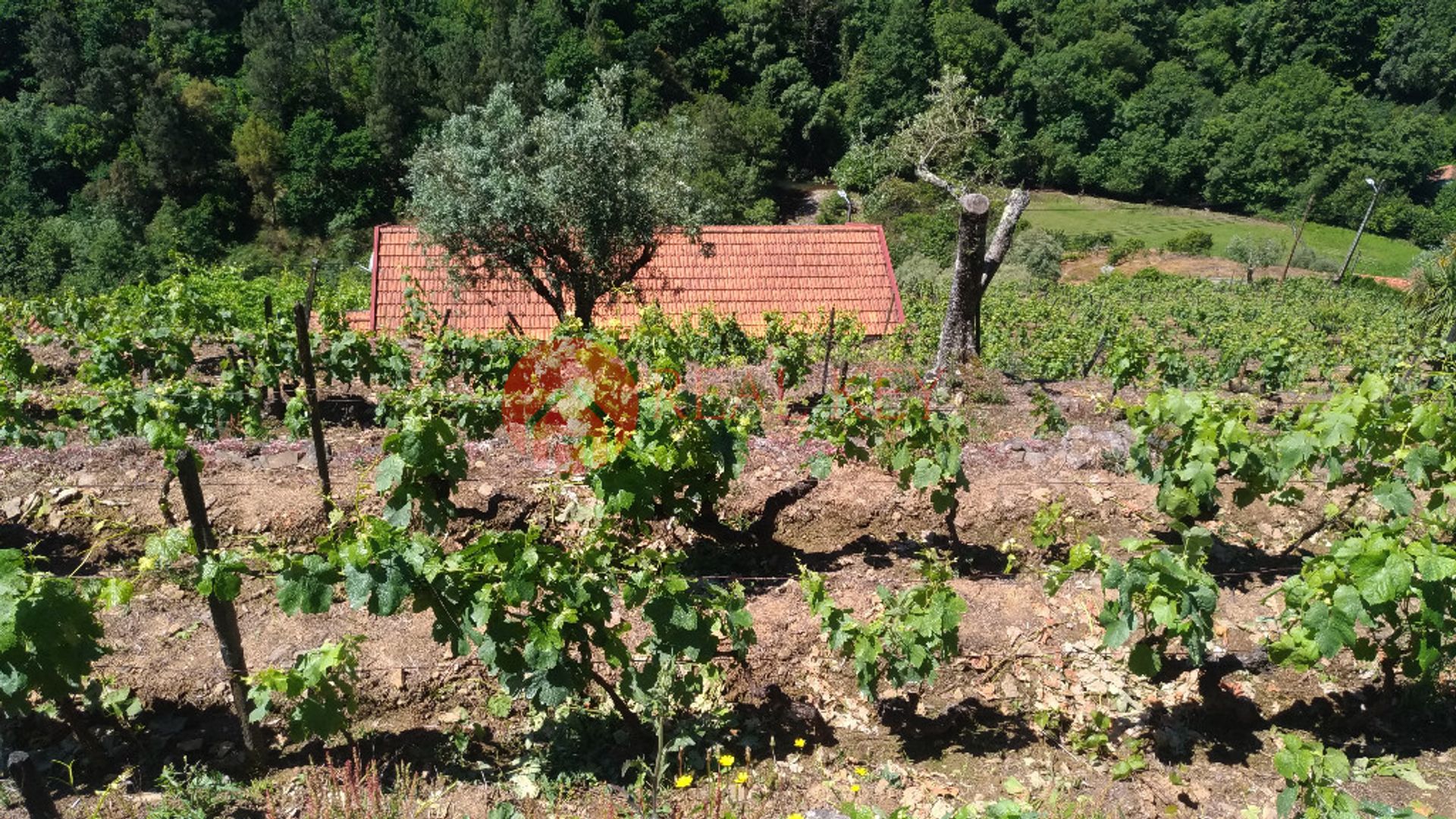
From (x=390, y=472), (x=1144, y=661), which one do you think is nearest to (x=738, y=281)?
(x=390, y=472)

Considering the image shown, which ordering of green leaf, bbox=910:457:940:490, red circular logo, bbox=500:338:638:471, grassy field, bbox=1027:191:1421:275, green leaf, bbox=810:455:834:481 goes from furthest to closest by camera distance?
grassy field, bbox=1027:191:1421:275, green leaf, bbox=810:455:834:481, green leaf, bbox=910:457:940:490, red circular logo, bbox=500:338:638:471

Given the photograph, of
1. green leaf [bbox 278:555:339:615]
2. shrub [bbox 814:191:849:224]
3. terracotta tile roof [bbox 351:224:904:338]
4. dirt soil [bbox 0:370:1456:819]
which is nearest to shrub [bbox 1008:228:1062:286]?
shrub [bbox 814:191:849:224]

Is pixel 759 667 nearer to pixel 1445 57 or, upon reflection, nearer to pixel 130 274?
pixel 130 274

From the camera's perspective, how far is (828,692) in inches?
191

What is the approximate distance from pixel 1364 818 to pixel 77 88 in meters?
53.1

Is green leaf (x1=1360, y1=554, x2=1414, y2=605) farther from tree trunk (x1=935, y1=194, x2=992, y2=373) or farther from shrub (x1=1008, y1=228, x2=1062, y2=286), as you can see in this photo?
shrub (x1=1008, y1=228, x2=1062, y2=286)

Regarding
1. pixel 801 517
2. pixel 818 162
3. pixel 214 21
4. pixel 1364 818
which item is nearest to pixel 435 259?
pixel 801 517

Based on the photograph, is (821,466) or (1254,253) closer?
(821,466)

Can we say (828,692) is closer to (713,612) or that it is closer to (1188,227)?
(713,612)

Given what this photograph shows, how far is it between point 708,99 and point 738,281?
2607 cm

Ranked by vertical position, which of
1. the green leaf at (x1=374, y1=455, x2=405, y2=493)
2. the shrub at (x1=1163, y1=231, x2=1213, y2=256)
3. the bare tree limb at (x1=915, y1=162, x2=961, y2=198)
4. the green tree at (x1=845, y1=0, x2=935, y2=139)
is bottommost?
the green leaf at (x1=374, y1=455, x2=405, y2=493)

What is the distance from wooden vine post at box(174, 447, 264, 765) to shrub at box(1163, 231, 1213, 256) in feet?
143

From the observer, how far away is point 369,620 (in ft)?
17.4

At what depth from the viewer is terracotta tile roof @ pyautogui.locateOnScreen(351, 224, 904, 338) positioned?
56.3ft
